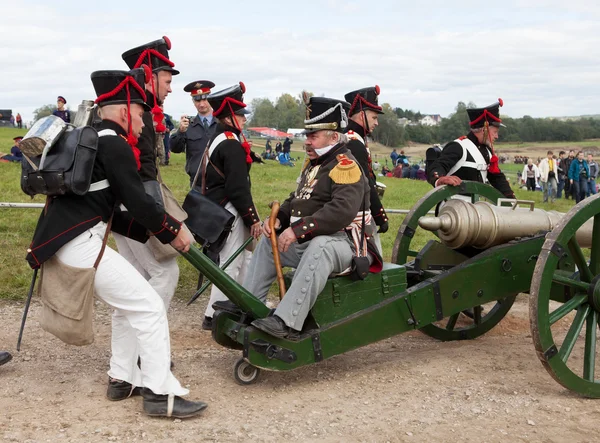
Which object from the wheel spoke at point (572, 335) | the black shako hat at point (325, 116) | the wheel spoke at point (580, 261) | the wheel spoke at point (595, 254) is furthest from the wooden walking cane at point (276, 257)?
the wheel spoke at point (595, 254)

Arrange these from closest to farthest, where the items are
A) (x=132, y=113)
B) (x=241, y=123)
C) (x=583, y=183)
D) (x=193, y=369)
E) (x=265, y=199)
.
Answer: (x=132, y=113)
(x=193, y=369)
(x=241, y=123)
(x=265, y=199)
(x=583, y=183)

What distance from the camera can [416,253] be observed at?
6309 mm

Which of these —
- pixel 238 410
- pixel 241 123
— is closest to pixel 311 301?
pixel 238 410

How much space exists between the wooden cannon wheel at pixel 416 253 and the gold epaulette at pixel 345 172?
1.44m

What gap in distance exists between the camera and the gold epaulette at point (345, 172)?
471 centimetres

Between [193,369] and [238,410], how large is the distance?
837mm

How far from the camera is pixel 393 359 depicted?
5.50 m

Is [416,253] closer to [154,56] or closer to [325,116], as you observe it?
[325,116]

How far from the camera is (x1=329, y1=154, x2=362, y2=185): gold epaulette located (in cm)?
471

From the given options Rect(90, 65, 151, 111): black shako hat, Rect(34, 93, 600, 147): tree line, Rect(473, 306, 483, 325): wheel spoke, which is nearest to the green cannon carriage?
Rect(473, 306, 483, 325): wheel spoke

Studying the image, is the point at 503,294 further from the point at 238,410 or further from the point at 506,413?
the point at 238,410

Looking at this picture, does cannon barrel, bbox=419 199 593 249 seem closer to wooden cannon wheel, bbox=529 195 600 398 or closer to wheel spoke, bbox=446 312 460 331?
wooden cannon wheel, bbox=529 195 600 398

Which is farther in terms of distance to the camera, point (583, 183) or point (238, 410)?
point (583, 183)

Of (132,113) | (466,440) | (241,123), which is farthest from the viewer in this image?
(241,123)
